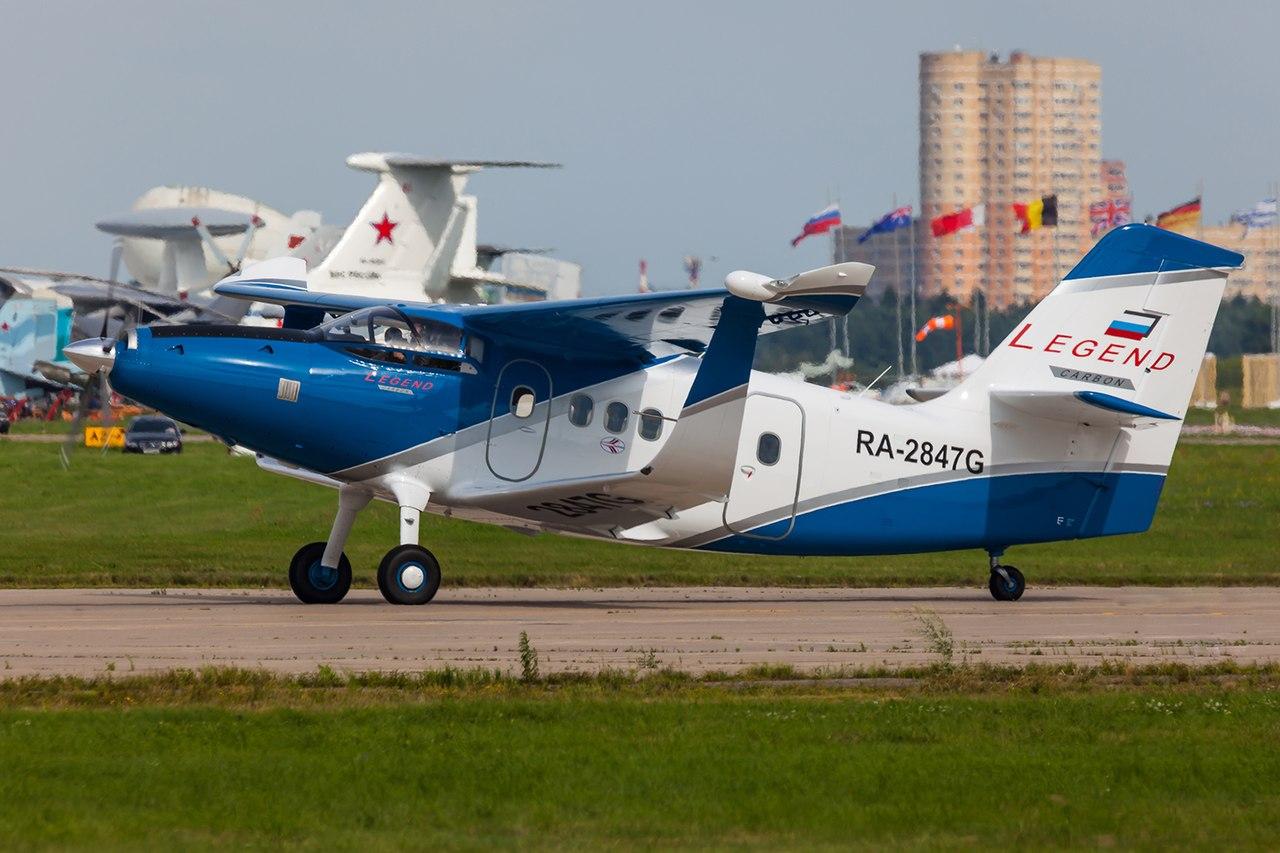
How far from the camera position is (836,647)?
1549cm

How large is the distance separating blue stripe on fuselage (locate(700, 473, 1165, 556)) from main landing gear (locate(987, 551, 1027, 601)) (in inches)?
13.2

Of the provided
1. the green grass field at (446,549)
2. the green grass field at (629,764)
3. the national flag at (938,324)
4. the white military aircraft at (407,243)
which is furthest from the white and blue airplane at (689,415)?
the national flag at (938,324)

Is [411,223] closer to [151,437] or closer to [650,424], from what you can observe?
[151,437]

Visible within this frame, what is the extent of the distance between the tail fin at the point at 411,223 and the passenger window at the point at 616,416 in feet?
161

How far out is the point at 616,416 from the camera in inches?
755

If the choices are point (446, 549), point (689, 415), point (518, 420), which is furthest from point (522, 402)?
point (446, 549)

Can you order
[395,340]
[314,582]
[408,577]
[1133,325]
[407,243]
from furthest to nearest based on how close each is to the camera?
[407,243]
[1133,325]
[314,582]
[395,340]
[408,577]

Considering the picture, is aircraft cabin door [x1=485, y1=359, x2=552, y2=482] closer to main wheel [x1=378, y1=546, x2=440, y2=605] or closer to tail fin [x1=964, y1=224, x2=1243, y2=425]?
main wheel [x1=378, y1=546, x2=440, y2=605]

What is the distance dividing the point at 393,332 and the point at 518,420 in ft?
5.22

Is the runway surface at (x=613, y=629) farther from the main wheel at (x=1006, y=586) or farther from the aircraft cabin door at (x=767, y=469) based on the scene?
the aircraft cabin door at (x=767, y=469)

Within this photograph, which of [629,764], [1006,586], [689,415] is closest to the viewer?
[629,764]

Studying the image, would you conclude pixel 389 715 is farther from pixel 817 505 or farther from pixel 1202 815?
pixel 817 505

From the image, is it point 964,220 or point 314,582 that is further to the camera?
point 964,220

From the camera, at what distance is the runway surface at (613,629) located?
14.3m
